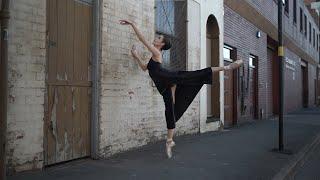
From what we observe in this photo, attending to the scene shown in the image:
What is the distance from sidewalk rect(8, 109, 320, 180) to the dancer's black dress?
2.77 ft

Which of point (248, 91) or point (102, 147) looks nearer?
point (102, 147)

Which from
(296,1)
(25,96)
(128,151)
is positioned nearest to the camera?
(25,96)

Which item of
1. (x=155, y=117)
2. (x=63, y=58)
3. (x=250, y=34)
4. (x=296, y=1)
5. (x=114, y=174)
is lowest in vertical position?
(x=114, y=174)

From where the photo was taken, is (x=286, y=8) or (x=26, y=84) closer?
(x=26, y=84)

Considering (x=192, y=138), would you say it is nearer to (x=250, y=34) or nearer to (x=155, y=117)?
(x=155, y=117)

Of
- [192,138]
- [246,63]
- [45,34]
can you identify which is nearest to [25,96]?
[45,34]

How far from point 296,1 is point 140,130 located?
2526cm

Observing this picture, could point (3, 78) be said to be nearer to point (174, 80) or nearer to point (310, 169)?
point (174, 80)

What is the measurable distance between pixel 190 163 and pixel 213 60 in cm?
760

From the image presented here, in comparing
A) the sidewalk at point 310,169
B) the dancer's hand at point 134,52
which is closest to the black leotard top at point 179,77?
the dancer's hand at point 134,52

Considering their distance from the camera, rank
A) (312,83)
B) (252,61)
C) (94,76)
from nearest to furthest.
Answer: (94,76), (252,61), (312,83)

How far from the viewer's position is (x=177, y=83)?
8.27 m

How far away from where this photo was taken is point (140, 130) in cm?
1042

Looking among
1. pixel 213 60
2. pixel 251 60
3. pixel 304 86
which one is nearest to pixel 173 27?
pixel 213 60
